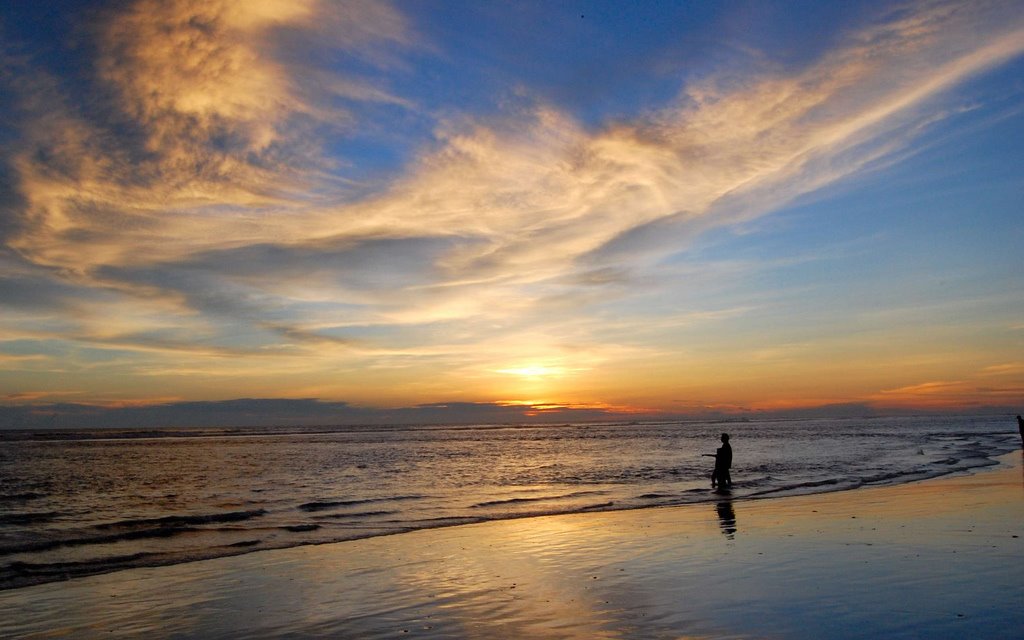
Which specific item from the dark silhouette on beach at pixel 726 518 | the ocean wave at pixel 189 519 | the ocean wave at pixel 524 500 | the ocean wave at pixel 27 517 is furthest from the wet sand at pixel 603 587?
the ocean wave at pixel 27 517

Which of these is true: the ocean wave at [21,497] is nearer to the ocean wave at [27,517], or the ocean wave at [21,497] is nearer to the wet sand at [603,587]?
the ocean wave at [27,517]

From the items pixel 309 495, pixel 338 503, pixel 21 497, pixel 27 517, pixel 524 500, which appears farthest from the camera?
pixel 309 495

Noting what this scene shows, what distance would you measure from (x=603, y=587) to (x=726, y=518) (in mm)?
8718

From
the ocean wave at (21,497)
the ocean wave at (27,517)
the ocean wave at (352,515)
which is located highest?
the ocean wave at (21,497)

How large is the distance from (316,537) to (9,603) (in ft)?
24.3

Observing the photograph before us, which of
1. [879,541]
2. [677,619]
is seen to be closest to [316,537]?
[677,619]

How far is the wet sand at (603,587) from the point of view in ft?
28.8

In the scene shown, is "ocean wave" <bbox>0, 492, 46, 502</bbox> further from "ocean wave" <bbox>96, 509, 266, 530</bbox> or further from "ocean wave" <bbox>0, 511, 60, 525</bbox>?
"ocean wave" <bbox>96, 509, 266, 530</bbox>

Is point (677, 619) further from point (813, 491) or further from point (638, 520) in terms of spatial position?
point (813, 491)

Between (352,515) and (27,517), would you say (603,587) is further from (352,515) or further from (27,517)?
(27,517)

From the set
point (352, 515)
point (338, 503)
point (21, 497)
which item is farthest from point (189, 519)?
point (21, 497)

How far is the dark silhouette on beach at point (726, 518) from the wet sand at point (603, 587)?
6.9 inches

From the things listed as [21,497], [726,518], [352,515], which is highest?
[726,518]

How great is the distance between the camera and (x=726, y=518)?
18.5m
